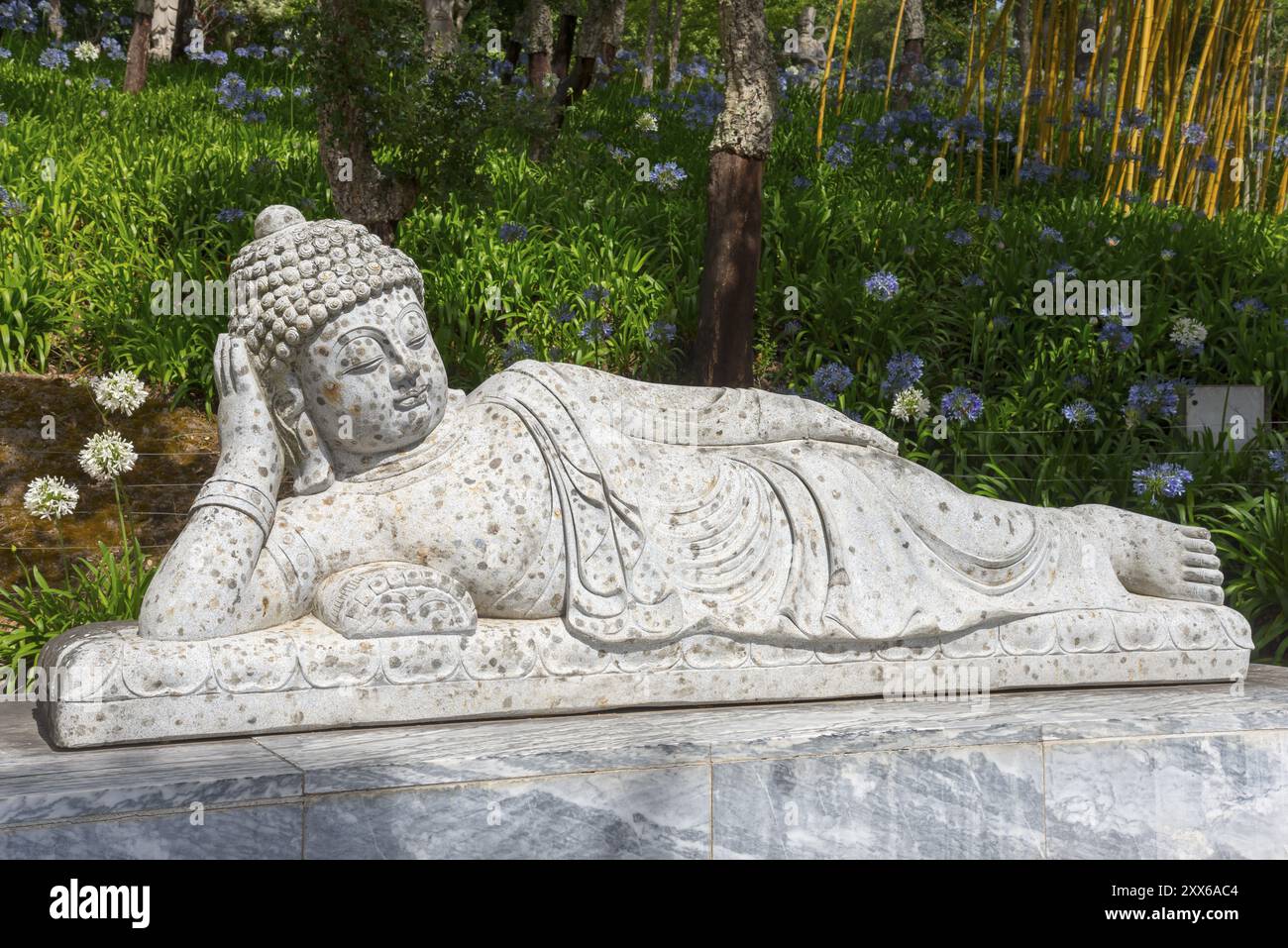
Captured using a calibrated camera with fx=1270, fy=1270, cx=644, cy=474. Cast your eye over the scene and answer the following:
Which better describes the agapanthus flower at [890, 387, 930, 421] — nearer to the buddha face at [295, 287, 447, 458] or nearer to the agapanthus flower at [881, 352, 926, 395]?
the agapanthus flower at [881, 352, 926, 395]

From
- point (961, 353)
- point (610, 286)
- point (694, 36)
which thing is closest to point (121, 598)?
point (610, 286)

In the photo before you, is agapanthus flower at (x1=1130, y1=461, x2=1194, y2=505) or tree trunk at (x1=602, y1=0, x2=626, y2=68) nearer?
agapanthus flower at (x1=1130, y1=461, x2=1194, y2=505)

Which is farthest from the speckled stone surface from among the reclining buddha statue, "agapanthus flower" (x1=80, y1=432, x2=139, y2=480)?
"agapanthus flower" (x1=80, y1=432, x2=139, y2=480)

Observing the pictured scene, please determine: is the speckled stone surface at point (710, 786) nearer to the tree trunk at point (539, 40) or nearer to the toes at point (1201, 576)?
the toes at point (1201, 576)

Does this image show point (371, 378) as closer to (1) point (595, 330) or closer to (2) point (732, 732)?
(2) point (732, 732)

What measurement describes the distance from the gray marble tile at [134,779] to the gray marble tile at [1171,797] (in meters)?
1.62

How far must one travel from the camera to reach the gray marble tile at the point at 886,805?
255 cm

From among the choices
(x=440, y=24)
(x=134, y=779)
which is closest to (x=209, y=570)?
(x=134, y=779)

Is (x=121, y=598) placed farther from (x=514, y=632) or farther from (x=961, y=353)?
(x=961, y=353)

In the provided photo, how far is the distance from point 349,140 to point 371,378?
7.74 ft

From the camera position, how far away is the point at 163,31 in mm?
10922

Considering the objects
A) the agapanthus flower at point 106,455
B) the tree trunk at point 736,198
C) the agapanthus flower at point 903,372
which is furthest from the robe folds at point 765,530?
the tree trunk at point 736,198

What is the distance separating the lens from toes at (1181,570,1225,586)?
11.0 ft

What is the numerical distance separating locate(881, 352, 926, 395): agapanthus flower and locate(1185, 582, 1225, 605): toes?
1.68 meters
